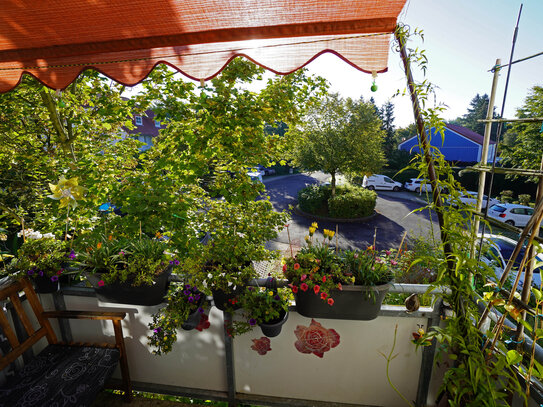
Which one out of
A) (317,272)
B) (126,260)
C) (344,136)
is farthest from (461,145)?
(126,260)

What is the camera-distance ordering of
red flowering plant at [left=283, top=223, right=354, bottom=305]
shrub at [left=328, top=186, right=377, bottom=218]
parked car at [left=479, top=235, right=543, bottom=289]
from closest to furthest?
parked car at [left=479, top=235, right=543, bottom=289] → red flowering plant at [left=283, top=223, right=354, bottom=305] → shrub at [left=328, top=186, right=377, bottom=218]

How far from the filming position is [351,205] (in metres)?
11.9

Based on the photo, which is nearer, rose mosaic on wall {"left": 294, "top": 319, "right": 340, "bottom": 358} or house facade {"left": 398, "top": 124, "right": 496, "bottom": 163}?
rose mosaic on wall {"left": 294, "top": 319, "right": 340, "bottom": 358}

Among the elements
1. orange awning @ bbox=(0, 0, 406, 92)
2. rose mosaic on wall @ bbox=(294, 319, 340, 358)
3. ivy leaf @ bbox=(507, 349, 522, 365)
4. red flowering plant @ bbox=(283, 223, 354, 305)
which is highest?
orange awning @ bbox=(0, 0, 406, 92)

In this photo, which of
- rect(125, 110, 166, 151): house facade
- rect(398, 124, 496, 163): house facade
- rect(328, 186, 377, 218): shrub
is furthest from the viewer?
rect(398, 124, 496, 163): house facade

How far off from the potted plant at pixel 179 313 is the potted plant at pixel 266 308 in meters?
0.35

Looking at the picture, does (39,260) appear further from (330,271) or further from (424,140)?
(424,140)

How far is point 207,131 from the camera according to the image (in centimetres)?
242

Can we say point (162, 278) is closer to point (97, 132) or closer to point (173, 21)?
point (173, 21)

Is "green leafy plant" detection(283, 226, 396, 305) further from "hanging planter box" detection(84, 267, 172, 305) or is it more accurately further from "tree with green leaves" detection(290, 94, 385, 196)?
"tree with green leaves" detection(290, 94, 385, 196)

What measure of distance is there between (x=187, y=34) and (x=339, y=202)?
11138 millimetres

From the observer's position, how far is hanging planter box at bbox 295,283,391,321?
5.28 feet

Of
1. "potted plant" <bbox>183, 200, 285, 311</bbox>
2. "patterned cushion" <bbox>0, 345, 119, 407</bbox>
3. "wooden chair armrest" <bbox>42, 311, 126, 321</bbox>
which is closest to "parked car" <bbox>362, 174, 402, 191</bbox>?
"potted plant" <bbox>183, 200, 285, 311</bbox>

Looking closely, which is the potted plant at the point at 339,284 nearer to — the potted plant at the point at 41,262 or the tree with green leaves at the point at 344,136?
the potted plant at the point at 41,262
